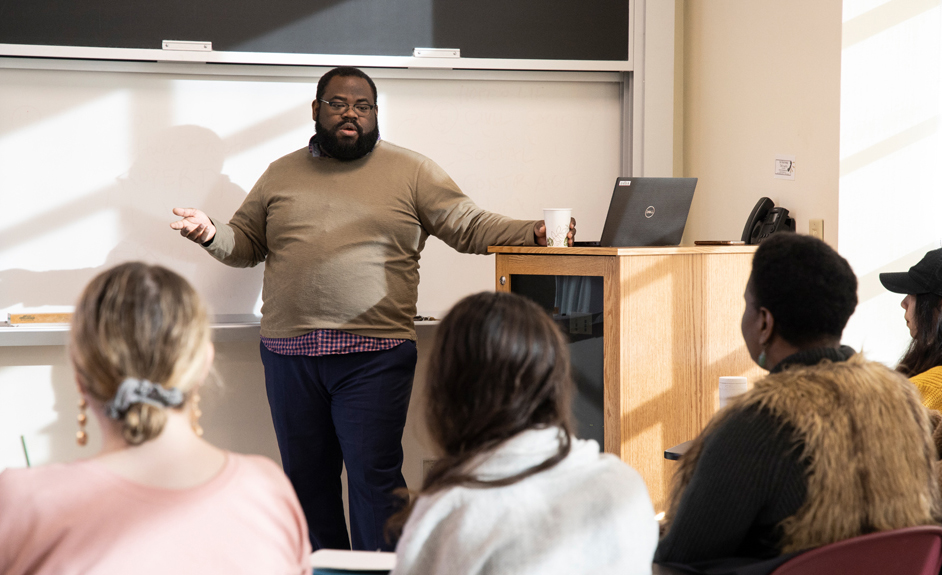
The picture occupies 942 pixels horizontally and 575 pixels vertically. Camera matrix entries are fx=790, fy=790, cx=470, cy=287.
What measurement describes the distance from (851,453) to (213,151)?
242 cm

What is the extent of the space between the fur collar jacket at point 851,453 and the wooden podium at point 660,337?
0.85m

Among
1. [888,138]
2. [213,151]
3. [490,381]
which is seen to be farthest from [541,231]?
[490,381]

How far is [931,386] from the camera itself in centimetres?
189

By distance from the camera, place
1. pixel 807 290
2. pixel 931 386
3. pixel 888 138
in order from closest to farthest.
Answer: pixel 807 290
pixel 931 386
pixel 888 138

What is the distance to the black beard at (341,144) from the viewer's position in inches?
104

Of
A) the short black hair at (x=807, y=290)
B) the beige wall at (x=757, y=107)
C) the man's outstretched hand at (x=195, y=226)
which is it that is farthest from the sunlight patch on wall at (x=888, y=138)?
the short black hair at (x=807, y=290)

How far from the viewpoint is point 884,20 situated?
2.52 m

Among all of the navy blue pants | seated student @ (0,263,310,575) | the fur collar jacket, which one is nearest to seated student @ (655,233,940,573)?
the fur collar jacket

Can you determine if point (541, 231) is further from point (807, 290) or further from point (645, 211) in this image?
point (807, 290)

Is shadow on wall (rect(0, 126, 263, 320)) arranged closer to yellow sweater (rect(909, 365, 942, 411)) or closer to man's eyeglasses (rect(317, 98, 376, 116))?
man's eyeglasses (rect(317, 98, 376, 116))

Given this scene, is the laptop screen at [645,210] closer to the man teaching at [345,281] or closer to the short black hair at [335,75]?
the man teaching at [345,281]

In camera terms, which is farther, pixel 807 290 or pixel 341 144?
pixel 341 144

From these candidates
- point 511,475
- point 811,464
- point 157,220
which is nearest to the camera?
point 511,475

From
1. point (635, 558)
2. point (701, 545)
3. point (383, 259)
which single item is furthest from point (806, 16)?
point (635, 558)
